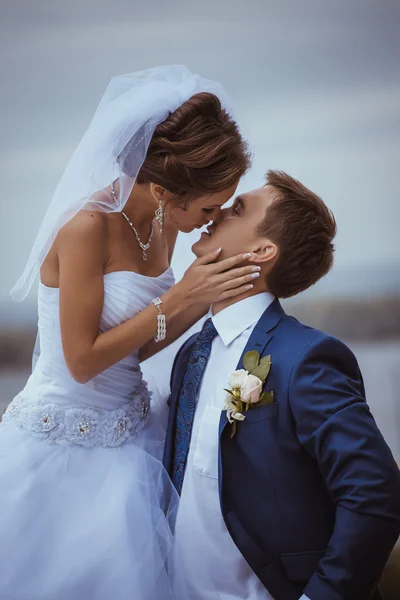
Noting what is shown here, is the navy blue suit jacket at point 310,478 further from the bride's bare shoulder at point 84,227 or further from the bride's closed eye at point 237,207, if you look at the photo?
the bride's bare shoulder at point 84,227

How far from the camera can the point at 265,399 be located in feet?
5.41

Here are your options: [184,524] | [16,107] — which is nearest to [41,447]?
[184,524]

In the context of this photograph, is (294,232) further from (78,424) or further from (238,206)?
(78,424)

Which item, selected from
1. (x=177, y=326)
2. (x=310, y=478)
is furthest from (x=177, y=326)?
(x=310, y=478)

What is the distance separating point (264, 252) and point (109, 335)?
1.39ft

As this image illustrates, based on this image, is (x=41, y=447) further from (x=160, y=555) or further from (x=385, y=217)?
(x=385, y=217)

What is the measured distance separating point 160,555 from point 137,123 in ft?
3.26

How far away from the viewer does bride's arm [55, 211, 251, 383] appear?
1762 mm

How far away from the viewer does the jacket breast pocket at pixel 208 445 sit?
1699 millimetres

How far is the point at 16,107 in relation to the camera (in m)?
4.05

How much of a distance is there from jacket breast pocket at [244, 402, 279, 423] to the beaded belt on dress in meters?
0.38

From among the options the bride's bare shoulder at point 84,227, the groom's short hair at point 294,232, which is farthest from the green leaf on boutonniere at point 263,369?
the bride's bare shoulder at point 84,227

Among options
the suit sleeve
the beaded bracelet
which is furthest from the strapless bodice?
the suit sleeve

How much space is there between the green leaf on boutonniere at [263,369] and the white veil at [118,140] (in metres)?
0.51
